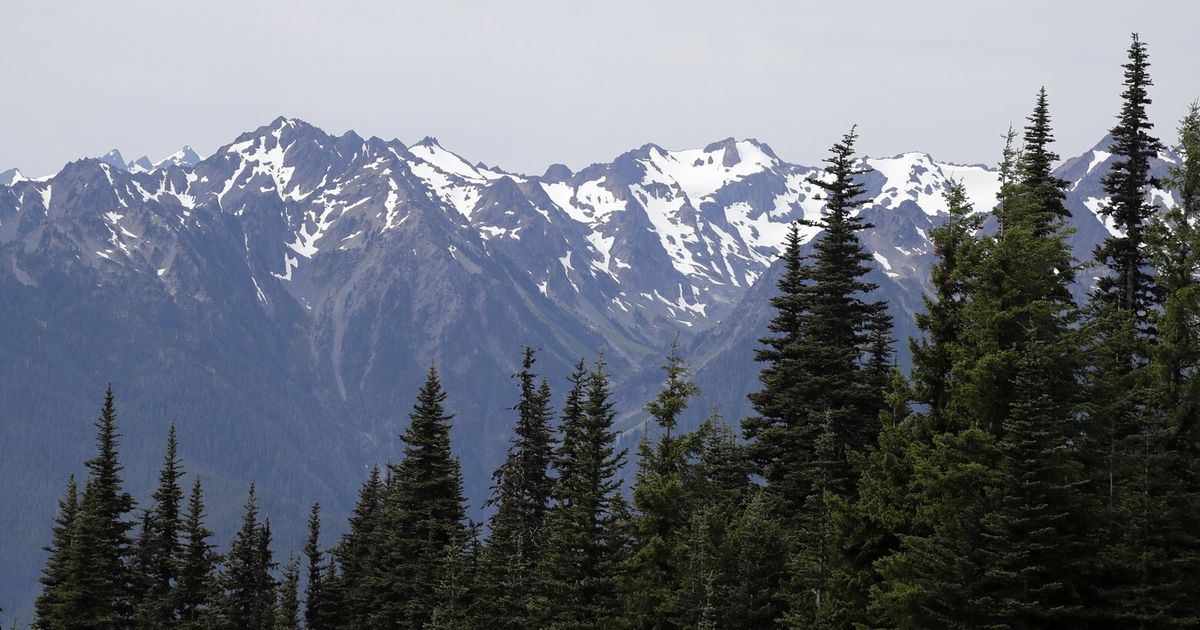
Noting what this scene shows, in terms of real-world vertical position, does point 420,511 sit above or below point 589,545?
above

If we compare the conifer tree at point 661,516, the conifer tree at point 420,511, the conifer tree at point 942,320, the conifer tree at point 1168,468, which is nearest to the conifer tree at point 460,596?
the conifer tree at point 420,511

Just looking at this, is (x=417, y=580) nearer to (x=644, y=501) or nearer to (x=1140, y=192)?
(x=644, y=501)

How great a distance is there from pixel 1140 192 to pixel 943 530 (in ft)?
75.3

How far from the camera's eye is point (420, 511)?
178ft

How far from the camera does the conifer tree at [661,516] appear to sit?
40438mm

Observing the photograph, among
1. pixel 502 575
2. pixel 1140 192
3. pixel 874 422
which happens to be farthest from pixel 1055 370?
pixel 502 575

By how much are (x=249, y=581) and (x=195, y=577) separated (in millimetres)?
2789

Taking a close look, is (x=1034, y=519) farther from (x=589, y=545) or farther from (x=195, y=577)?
(x=195, y=577)

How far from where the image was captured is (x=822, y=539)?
34.6 metres

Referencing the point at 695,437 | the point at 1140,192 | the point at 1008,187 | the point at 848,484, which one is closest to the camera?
the point at 1008,187

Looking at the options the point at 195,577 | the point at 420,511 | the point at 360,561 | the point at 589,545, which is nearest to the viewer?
the point at 589,545

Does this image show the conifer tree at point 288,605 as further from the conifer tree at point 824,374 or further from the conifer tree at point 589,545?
the conifer tree at point 824,374

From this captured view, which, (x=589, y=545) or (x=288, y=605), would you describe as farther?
(x=288, y=605)

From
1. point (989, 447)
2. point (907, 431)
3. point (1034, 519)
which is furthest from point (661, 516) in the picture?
point (1034, 519)
